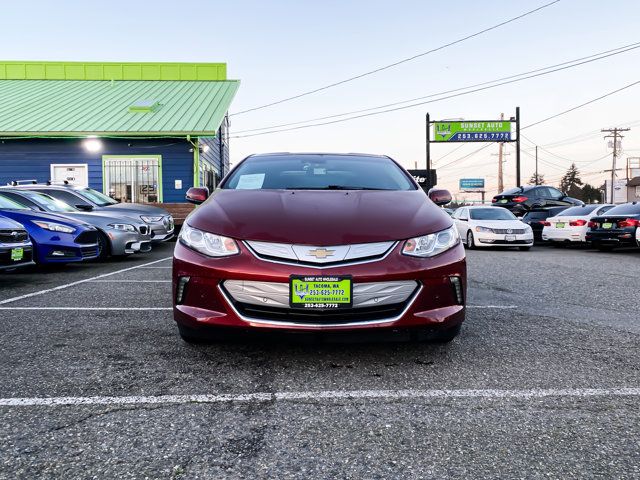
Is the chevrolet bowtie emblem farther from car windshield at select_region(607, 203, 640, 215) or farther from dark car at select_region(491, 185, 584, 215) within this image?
dark car at select_region(491, 185, 584, 215)

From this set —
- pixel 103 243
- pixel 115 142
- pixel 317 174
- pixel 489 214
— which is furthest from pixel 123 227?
pixel 489 214

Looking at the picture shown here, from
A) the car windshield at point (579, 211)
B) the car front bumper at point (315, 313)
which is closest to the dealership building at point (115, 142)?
the car windshield at point (579, 211)

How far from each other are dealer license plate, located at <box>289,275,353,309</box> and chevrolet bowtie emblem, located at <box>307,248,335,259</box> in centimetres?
14

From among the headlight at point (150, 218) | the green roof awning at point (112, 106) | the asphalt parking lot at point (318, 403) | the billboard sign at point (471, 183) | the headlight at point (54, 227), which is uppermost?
the billboard sign at point (471, 183)

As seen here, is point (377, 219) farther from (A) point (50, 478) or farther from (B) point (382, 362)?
(A) point (50, 478)

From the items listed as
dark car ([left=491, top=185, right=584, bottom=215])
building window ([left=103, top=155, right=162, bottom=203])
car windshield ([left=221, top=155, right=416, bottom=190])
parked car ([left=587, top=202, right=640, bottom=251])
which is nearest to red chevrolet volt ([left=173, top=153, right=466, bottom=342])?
car windshield ([left=221, top=155, right=416, bottom=190])

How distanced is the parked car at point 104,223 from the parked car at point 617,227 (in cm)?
1083

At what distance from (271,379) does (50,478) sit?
1291 mm

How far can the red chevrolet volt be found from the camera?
2.86 meters

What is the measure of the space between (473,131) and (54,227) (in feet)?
92.3

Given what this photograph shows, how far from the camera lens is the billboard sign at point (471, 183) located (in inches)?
4369

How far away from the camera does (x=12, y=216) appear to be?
7.76m

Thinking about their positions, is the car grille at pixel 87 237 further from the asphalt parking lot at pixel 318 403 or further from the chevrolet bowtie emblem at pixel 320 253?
the chevrolet bowtie emblem at pixel 320 253

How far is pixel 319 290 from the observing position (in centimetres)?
284
